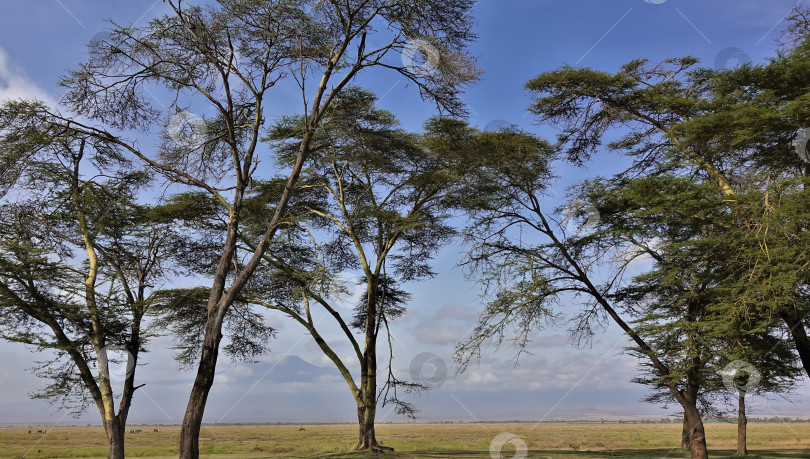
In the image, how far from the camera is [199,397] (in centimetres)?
892

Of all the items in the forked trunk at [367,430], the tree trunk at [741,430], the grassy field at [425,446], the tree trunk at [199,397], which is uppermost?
the tree trunk at [199,397]

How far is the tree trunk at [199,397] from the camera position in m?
8.67

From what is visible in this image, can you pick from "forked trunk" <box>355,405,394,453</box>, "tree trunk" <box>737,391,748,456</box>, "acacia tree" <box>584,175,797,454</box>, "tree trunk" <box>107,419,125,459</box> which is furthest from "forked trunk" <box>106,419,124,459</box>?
"tree trunk" <box>737,391,748,456</box>

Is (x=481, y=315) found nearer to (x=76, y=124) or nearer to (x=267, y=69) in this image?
(x=267, y=69)

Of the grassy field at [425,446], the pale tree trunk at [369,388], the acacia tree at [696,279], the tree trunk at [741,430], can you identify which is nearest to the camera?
the acacia tree at [696,279]

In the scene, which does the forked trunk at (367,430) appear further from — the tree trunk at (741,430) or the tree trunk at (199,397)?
the tree trunk at (741,430)

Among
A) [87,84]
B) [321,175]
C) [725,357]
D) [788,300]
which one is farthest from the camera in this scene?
[321,175]

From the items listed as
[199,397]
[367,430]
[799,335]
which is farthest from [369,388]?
[799,335]

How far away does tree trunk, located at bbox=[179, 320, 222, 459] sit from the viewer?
28.5 ft

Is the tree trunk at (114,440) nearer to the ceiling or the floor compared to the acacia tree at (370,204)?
nearer to the floor

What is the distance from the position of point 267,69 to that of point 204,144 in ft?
8.22

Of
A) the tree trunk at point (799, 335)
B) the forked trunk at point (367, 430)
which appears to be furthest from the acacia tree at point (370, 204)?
the tree trunk at point (799, 335)

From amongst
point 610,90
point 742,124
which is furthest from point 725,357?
point 610,90

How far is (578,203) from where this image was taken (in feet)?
48.5
